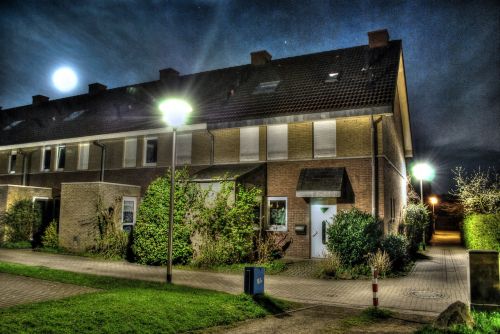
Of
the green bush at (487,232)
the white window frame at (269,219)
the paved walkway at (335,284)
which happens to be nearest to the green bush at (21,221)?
the paved walkway at (335,284)

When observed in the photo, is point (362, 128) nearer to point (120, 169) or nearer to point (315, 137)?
point (315, 137)

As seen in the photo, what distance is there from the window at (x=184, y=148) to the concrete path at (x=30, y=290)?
1090cm

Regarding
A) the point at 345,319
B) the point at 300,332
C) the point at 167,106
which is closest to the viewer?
the point at 300,332

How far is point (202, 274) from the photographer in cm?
1322

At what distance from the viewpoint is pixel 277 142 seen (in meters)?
18.6

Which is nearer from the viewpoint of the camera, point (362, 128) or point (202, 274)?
point (202, 274)

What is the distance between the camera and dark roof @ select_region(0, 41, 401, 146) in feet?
59.0

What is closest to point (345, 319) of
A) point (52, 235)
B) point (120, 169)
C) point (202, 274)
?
point (202, 274)

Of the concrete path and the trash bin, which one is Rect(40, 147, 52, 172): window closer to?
the concrete path

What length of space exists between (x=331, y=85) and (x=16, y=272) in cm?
1432

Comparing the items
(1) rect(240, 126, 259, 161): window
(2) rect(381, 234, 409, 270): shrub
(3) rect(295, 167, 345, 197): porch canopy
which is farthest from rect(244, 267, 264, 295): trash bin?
(1) rect(240, 126, 259, 161): window

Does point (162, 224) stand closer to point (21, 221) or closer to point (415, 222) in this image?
point (21, 221)

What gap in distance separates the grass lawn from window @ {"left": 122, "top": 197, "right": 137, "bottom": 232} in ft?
31.0

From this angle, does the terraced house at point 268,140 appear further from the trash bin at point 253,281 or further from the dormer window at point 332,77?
the trash bin at point 253,281
